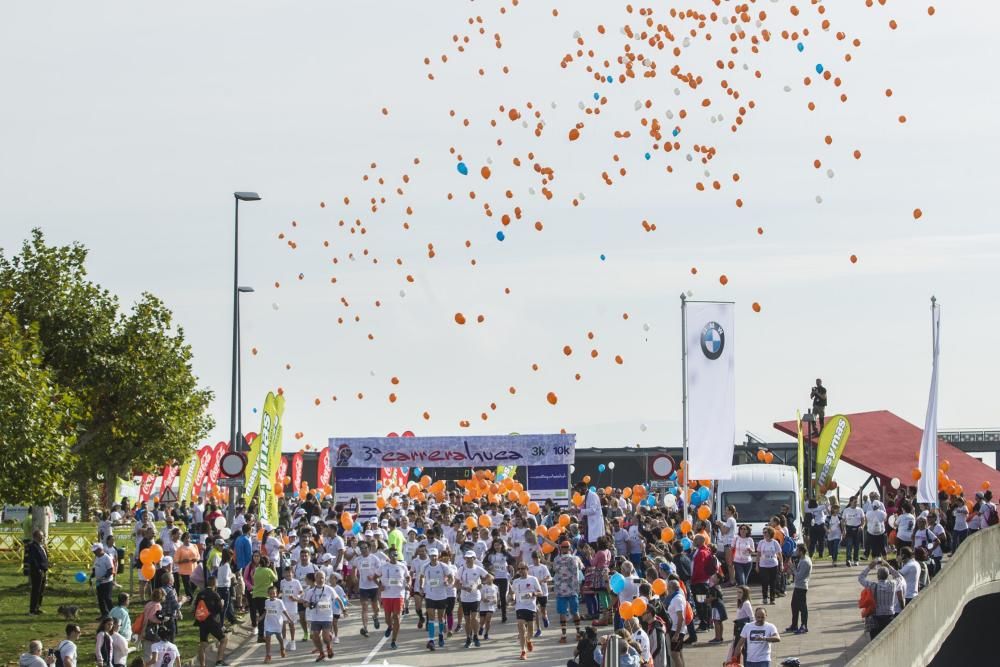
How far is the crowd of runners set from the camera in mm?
22578

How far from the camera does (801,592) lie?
26.3 meters

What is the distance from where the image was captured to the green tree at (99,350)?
128 feet

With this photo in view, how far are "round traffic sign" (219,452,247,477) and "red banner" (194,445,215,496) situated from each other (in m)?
33.6

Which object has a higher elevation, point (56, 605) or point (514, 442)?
point (514, 442)

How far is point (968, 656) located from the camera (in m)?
42.3

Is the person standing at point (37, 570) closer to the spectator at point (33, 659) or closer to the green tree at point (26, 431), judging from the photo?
the green tree at point (26, 431)

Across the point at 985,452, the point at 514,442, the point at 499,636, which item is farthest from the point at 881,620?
the point at 985,452

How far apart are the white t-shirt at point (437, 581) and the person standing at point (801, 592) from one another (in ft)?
18.4

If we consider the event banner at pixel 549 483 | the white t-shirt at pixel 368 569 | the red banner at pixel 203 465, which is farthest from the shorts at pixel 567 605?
the red banner at pixel 203 465

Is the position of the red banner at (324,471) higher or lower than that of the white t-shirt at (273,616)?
higher

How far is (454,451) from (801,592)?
769 inches

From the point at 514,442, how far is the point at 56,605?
14.9m

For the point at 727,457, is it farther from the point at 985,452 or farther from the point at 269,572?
the point at 985,452

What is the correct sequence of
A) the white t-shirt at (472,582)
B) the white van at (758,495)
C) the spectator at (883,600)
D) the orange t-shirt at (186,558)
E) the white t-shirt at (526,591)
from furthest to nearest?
the white van at (758,495) → the orange t-shirt at (186,558) → the white t-shirt at (472,582) → the white t-shirt at (526,591) → the spectator at (883,600)
